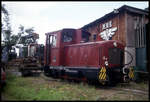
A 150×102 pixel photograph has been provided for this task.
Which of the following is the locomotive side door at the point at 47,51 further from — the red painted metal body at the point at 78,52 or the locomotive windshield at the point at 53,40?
the locomotive windshield at the point at 53,40

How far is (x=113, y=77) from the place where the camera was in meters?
9.14

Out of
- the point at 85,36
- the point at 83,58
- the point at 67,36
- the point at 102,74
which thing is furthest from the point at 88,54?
the point at 85,36

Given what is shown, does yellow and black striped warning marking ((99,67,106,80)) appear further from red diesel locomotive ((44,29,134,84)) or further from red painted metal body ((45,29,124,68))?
red painted metal body ((45,29,124,68))

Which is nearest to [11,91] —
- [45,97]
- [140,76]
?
[45,97]

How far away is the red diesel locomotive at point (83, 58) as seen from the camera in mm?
8867

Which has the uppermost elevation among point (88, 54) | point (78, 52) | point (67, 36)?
point (67, 36)

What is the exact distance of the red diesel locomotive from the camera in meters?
8.87

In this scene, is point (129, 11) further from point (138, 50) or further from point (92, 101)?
point (92, 101)

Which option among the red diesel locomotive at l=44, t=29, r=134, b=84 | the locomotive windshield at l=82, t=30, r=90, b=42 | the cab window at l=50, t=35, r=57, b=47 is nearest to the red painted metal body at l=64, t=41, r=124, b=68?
the red diesel locomotive at l=44, t=29, r=134, b=84

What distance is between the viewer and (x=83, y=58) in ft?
32.5

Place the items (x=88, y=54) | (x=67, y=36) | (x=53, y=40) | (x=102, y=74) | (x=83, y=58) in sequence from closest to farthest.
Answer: (x=102, y=74) → (x=88, y=54) → (x=83, y=58) → (x=67, y=36) → (x=53, y=40)

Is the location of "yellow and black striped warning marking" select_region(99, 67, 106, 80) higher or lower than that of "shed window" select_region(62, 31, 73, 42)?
lower

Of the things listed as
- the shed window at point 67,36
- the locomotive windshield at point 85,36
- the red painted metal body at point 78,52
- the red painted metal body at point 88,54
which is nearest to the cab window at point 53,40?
the red painted metal body at point 78,52

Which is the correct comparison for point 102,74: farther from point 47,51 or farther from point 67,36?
point 47,51
